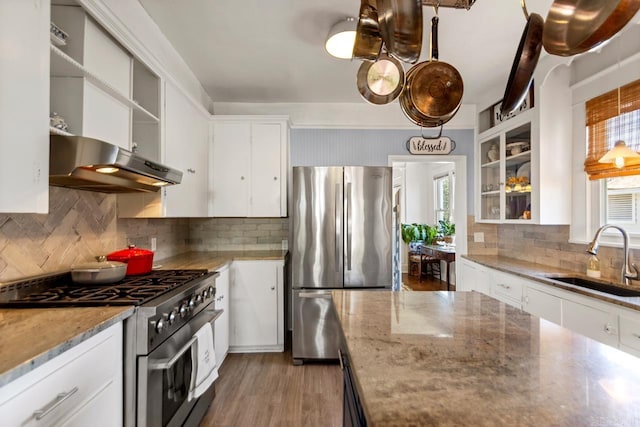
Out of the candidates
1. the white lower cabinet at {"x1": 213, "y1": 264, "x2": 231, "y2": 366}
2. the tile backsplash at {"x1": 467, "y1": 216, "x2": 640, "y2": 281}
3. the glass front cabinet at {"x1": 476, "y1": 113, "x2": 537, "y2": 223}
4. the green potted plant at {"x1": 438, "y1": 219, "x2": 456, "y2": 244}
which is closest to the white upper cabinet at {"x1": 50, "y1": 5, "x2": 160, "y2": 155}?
the white lower cabinet at {"x1": 213, "y1": 264, "x2": 231, "y2": 366}

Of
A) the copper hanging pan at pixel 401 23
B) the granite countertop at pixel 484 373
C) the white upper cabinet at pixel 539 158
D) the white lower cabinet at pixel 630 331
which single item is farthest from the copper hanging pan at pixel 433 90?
the white upper cabinet at pixel 539 158

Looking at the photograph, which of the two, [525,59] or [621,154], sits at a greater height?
[525,59]

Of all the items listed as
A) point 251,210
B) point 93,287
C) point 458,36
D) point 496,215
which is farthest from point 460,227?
point 93,287

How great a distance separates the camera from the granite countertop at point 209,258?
244 cm

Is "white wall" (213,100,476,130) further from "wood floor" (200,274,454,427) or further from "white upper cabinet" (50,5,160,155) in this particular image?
"wood floor" (200,274,454,427)

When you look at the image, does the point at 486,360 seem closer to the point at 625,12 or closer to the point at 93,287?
the point at 625,12

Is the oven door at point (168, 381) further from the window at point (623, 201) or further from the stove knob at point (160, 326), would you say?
the window at point (623, 201)

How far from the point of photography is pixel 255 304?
9.46 feet

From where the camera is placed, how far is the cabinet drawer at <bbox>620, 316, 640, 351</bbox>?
1517 millimetres

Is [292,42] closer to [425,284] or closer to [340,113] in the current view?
[340,113]

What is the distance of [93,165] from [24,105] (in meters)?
0.31

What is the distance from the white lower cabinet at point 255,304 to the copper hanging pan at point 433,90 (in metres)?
1.95

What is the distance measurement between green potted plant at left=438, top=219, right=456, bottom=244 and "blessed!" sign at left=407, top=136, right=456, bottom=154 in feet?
9.11

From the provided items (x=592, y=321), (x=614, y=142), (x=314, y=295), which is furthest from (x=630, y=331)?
(x=314, y=295)
